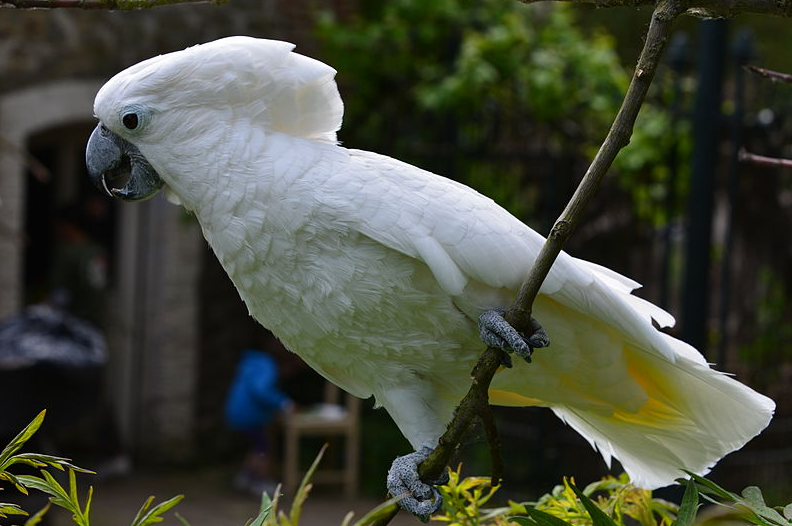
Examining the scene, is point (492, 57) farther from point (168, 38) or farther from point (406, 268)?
point (406, 268)

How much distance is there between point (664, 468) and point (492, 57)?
4.49 meters

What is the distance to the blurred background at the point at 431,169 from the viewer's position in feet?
17.2

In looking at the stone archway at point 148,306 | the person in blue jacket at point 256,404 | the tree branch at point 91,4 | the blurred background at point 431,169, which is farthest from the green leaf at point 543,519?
the stone archway at point 148,306

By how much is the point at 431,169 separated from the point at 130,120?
4.58m

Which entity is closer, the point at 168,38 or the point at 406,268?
the point at 406,268

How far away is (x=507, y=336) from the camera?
177 centimetres

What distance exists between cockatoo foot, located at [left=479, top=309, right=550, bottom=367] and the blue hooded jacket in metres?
4.63

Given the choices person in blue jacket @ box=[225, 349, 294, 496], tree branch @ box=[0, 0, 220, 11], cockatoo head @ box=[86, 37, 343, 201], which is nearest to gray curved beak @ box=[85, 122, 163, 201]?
cockatoo head @ box=[86, 37, 343, 201]

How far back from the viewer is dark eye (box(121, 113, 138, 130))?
6.13ft

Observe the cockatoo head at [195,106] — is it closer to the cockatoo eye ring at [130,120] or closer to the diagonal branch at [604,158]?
the cockatoo eye ring at [130,120]

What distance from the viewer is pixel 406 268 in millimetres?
1876

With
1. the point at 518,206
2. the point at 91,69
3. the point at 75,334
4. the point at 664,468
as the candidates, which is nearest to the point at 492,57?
the point at 518,206

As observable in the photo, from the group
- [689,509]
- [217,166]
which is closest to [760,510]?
[689,509]

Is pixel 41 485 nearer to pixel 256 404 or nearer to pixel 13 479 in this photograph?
pixel 13 479
